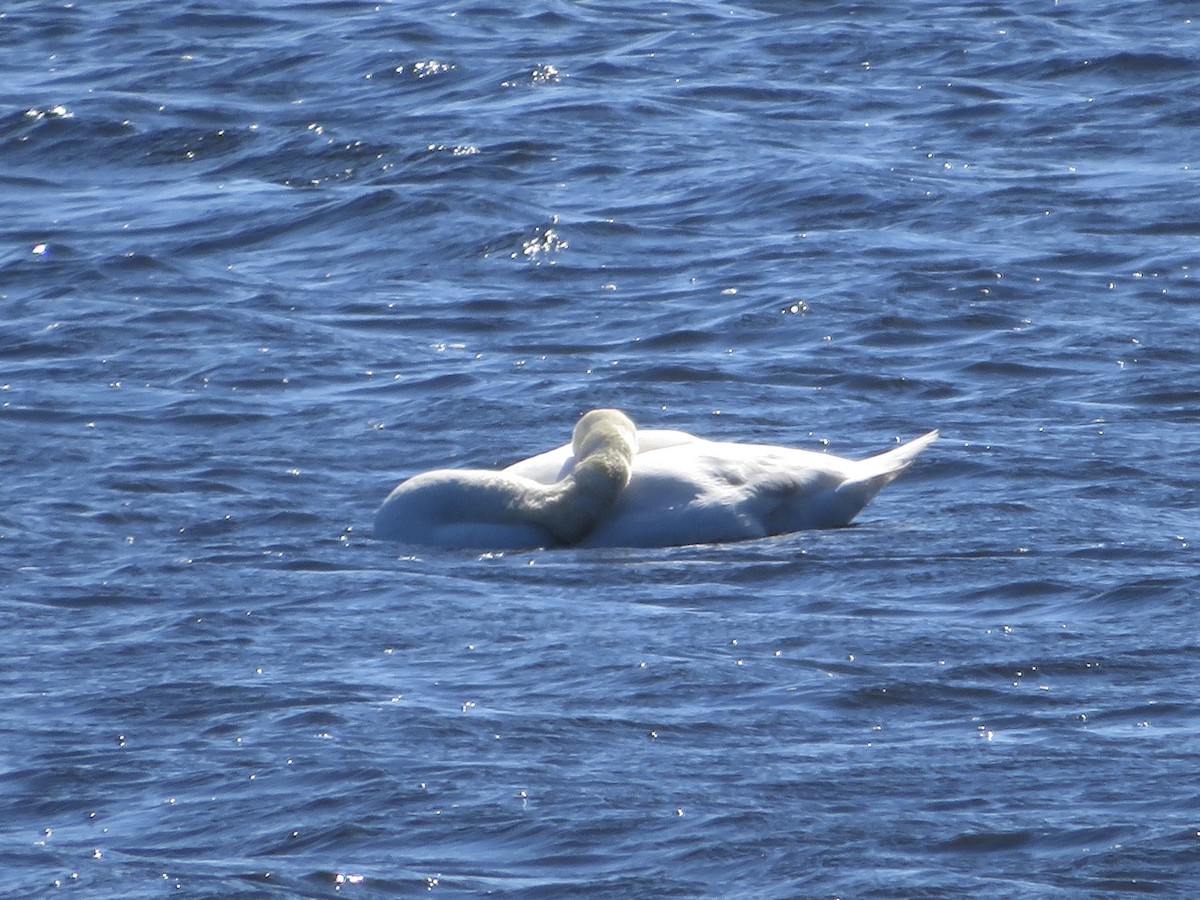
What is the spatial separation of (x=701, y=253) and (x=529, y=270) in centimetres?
103

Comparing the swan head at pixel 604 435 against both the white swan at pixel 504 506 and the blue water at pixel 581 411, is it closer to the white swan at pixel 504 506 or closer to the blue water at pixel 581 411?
the white swan at pixel 504 506

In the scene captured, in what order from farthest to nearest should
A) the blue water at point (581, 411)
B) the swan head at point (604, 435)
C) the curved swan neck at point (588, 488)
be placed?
the swan head at point (604, 435)
the curved swan neck at point (588, 488)
the blue water at point (581, 411)

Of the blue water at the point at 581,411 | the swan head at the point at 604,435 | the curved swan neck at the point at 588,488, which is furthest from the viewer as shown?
the swan head at the point at 604,435

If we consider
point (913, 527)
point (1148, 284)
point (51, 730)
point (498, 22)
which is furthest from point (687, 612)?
point (498, 22)

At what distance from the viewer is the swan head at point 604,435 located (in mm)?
9500

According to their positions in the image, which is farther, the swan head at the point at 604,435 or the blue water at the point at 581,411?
the swan head at the point at 604,435

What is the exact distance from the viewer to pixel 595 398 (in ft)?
39.3

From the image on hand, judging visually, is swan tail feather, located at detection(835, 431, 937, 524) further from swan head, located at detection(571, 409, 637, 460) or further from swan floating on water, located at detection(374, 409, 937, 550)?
swan head, located at detection(571, 409, 637, 460)

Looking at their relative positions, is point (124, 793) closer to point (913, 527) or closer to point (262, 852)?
point (262, 852)

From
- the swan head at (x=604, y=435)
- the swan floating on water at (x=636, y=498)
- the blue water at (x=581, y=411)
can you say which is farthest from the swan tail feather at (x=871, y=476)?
the swan head at (x=604, y=435)

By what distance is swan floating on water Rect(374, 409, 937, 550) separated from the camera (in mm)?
9398

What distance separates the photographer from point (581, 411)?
11.7 m

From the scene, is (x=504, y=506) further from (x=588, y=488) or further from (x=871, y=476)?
(x=871, y=476)

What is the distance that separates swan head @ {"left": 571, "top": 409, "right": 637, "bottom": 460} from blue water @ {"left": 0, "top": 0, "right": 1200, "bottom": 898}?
1.38ft
